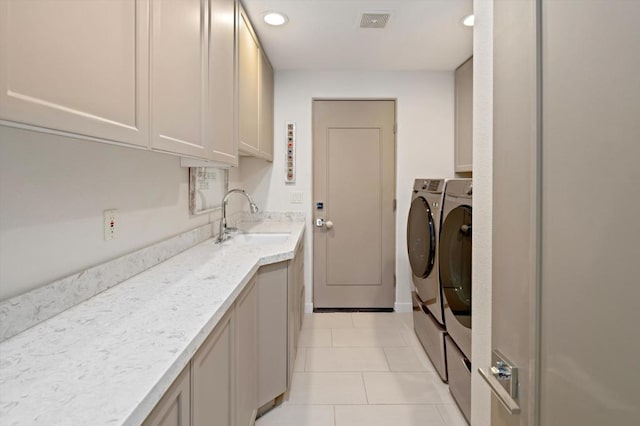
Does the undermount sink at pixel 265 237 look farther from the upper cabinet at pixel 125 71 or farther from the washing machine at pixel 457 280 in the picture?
the washing machine at pixel 457 280

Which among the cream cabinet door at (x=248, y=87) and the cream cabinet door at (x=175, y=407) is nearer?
the cream cabinet door at (x=175, y=407)

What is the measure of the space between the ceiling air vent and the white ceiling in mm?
41

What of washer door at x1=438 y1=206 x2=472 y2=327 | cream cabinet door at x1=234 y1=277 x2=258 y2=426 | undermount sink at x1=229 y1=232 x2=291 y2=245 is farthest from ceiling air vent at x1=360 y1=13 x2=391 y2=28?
cream cabinet door at x1=234 y1=277 x2=258 y2=426

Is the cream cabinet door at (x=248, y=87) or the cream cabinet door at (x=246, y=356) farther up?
the cream cabinet door at (x=248, y=87)

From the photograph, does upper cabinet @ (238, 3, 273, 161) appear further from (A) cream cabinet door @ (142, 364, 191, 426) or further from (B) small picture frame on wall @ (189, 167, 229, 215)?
(A) cream cabinet door @ (142, 364, 191, 426)

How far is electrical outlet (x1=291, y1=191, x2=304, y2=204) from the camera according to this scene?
3.45 metres

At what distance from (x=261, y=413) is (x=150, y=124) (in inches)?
64.4

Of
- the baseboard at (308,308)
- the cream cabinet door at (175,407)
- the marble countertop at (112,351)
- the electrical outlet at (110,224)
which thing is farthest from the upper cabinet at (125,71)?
the baseboard at (308,308)

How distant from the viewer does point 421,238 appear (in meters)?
2.66

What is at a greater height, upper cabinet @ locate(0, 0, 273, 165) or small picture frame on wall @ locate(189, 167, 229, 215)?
upper cabinet @ locate(0, 0, 273, 165)

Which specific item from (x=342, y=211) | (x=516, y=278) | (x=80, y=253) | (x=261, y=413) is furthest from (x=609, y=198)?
(x=342, y=211)

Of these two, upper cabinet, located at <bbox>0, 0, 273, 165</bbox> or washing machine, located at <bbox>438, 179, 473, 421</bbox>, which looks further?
washing machine, located at <bbox>438, 179, 473, 421</bbox>

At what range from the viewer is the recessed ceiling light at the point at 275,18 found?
2.30 m

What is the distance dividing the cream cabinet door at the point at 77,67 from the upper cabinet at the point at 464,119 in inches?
107
